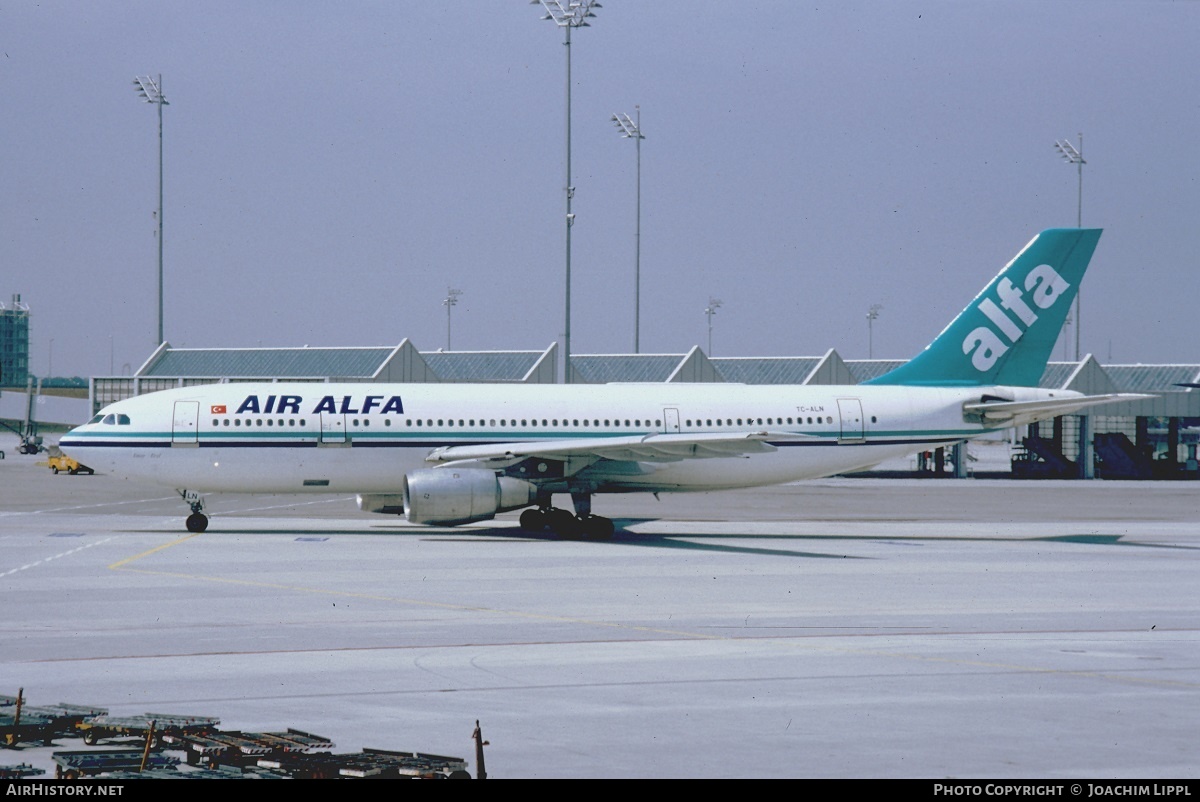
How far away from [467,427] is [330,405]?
3.84 m

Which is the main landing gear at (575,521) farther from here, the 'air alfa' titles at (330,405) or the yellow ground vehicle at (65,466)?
the yellow ground vehicle at (65,466)

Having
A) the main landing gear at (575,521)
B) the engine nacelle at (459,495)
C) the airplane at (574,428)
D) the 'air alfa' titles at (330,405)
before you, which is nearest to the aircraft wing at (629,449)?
the airplane at (574,428)

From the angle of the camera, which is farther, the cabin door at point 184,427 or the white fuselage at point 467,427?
the white fuselage at point 467,427

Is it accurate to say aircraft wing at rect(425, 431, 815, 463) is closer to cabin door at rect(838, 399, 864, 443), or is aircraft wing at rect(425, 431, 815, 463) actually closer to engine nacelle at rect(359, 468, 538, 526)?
engine nacelle at rect(359, 468, 538, 526)

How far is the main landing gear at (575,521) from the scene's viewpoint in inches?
1398

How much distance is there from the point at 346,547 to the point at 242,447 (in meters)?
5.74

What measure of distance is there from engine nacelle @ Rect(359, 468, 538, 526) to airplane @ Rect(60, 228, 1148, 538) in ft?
0.17

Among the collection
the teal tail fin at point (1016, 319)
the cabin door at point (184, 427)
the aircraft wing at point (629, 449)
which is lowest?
the aircraft wing at point (629, 449)

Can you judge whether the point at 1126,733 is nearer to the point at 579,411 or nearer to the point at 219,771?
the point at 219,771

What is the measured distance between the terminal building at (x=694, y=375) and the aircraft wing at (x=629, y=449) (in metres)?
34.4

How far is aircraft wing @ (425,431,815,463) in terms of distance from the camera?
33.4m

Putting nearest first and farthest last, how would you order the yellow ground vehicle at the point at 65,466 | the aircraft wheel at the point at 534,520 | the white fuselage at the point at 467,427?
the white fuselage at the point at 467,427
the aircraft wheel at the point at 534,520
the yellow ground vehicle at the point at 65,466

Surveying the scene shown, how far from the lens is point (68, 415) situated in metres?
153

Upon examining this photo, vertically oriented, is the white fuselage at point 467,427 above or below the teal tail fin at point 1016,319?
below
